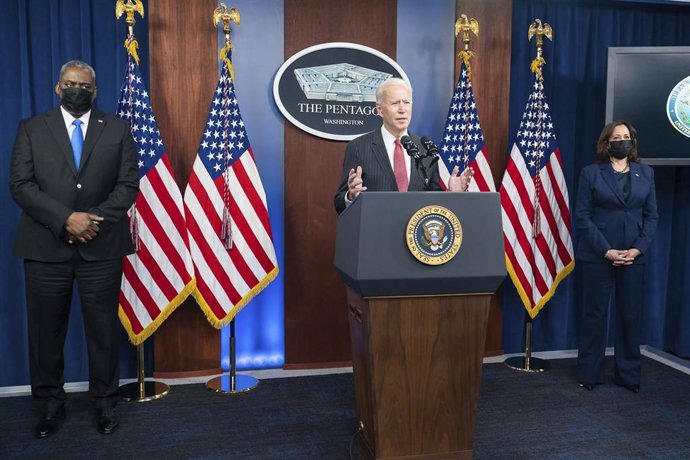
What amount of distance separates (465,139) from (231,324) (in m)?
1.94

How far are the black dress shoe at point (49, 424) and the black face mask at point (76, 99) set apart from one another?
1512 millimetres

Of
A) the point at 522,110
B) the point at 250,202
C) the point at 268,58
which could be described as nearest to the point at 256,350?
the point at 250,202

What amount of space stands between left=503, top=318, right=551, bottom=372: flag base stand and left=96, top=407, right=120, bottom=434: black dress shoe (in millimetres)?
2510

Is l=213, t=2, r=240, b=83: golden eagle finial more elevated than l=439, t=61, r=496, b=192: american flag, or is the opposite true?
l=213, t=2, r=240, b=83: golden eagle finial

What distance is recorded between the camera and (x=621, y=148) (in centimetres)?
347

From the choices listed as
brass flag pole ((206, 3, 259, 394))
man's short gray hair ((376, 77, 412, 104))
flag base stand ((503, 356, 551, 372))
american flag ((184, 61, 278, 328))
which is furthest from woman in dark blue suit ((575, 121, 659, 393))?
brass flag pole ((206, 3, 259, 394))

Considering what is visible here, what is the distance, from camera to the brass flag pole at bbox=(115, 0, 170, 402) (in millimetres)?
3240

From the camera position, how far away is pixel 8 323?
11.5 ft

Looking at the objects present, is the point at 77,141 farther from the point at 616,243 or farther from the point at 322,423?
the point at 616,243

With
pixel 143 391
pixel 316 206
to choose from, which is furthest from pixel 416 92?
pixel 143 391

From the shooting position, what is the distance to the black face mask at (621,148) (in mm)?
3469

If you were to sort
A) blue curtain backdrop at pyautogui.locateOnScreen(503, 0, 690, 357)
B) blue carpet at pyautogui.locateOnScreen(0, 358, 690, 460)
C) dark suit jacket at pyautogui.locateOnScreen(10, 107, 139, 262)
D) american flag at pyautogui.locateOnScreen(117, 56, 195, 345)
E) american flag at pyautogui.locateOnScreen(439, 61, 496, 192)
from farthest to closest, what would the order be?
blue curtain backdrop at pyautogui.locateOnScreen(503, 0, 690, 357) → american flag at pyautogui.locateOnScreen(439, 61, 496, 192) → american flag at pyautogui.locateOnScreen(117, 56, 195, 345) → dark suit jacket at pyautogui.locateOnScreen(10, 107, 139, 262) → blue carpet at pyautogui.locateOnScreen(0, 358, 690, 460)

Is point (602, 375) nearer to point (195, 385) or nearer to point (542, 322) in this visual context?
point (542, 322)

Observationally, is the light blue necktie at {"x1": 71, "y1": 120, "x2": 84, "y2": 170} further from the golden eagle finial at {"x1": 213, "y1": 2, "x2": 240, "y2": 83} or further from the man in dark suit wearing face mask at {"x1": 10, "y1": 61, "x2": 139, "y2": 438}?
the golden eagle finial at {"x1": 213, "y1": 2, "x2": 240, "y2": 83}
